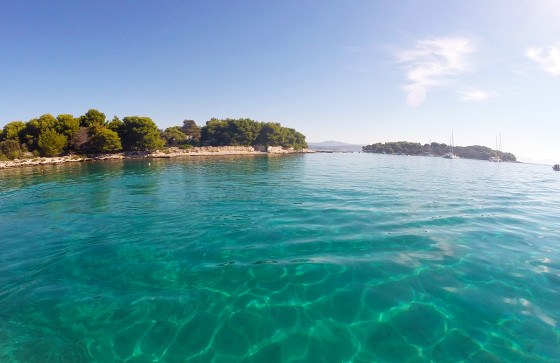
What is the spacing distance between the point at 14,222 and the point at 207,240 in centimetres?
995

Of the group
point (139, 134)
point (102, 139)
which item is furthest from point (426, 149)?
point (102, 139)

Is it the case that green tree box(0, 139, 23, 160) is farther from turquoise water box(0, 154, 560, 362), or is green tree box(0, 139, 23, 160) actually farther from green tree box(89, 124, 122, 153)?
turquoise water box(0, 154, 560, 362)

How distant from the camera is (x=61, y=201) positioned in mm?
14812

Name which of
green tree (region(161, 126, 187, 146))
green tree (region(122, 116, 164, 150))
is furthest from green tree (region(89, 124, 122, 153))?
green tree (region(161, 126, 187, 146))

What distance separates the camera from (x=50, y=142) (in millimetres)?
48344

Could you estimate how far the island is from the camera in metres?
47.6

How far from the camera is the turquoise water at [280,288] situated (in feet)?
13.6

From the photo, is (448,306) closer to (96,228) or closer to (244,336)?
(244,336)

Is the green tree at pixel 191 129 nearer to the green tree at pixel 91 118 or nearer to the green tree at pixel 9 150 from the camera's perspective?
the green tree at pixel 91 118

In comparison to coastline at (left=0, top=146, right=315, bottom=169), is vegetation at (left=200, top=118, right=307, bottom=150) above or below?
above

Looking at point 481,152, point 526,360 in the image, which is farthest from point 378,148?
point 526,360

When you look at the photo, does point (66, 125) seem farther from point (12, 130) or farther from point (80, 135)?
point (12, 130)

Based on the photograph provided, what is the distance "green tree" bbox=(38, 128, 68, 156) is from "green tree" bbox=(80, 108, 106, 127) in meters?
8.63

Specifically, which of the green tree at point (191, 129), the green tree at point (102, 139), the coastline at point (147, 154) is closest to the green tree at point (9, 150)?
the coastline at point (147, 154)
